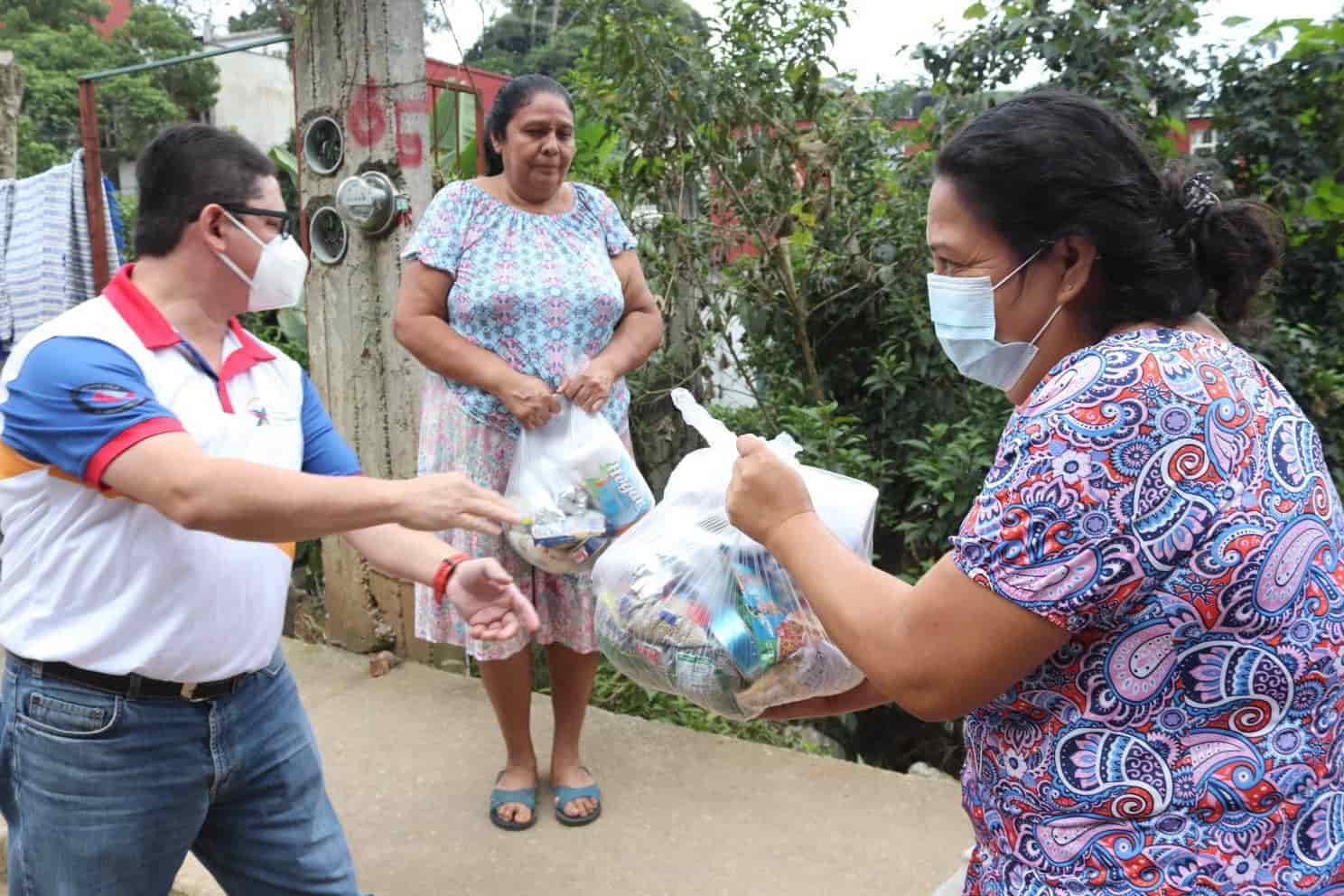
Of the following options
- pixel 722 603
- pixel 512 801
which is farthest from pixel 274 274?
pixel 512 801

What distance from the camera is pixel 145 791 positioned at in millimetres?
1806

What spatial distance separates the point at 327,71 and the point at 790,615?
316cm

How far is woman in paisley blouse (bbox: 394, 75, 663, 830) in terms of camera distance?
10.1 ft

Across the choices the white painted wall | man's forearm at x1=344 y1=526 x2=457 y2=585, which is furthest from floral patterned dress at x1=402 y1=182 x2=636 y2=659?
the white painted wall

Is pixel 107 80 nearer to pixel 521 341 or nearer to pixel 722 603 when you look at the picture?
pixel 521 341

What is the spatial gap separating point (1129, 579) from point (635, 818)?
7.59 feet

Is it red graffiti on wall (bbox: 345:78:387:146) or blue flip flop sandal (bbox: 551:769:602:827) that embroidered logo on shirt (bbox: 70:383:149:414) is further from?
red graffiti on wall (bbox: 345:78:387:146)

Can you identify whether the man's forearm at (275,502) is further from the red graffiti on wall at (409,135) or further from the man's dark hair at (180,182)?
the red graffiti on wall at (409,135)

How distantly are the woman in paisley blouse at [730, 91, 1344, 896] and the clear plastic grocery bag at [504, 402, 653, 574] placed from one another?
1106mm

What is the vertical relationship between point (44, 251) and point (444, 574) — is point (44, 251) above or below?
above

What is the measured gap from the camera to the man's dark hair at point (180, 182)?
1921mm

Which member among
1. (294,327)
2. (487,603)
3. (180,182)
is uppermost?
(180,182)

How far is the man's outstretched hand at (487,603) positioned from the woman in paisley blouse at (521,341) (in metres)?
1.00

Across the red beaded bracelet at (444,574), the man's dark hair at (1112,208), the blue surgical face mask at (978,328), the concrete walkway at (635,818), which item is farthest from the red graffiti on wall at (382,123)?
the man's dark hair at (1112,208)
